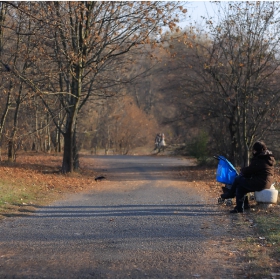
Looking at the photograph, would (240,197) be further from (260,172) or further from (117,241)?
(117,241)

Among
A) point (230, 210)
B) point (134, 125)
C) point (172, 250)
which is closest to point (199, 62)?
point (230, 210)

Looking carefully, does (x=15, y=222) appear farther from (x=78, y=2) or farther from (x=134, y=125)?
(x=134, y=125)

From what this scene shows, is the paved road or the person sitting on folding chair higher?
the person sitting on folding chair

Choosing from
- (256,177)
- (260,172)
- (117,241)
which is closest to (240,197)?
(256,177)

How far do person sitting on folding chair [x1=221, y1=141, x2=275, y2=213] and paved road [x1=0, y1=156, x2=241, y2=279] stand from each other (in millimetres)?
623

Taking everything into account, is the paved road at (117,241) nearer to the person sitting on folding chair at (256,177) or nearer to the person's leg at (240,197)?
the person's leg at (240,197)

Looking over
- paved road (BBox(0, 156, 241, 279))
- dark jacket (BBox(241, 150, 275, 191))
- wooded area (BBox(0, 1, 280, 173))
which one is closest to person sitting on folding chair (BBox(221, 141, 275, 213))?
dark jacket (BBox(241, 150, 275, 191))

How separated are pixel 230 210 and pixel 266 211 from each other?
2.79 feet

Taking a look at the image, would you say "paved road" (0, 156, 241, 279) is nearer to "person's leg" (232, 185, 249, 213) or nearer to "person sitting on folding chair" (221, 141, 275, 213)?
"person's leg" (232, 185, 249, 213)

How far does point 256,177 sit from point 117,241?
411cm

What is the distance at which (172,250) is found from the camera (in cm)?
729

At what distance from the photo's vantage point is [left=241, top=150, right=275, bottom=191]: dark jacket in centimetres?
1061

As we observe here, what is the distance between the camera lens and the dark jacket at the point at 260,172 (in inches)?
418

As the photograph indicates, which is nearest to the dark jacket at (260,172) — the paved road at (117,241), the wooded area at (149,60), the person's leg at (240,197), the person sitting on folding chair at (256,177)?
the person sitting on folding chair at (256,177)
